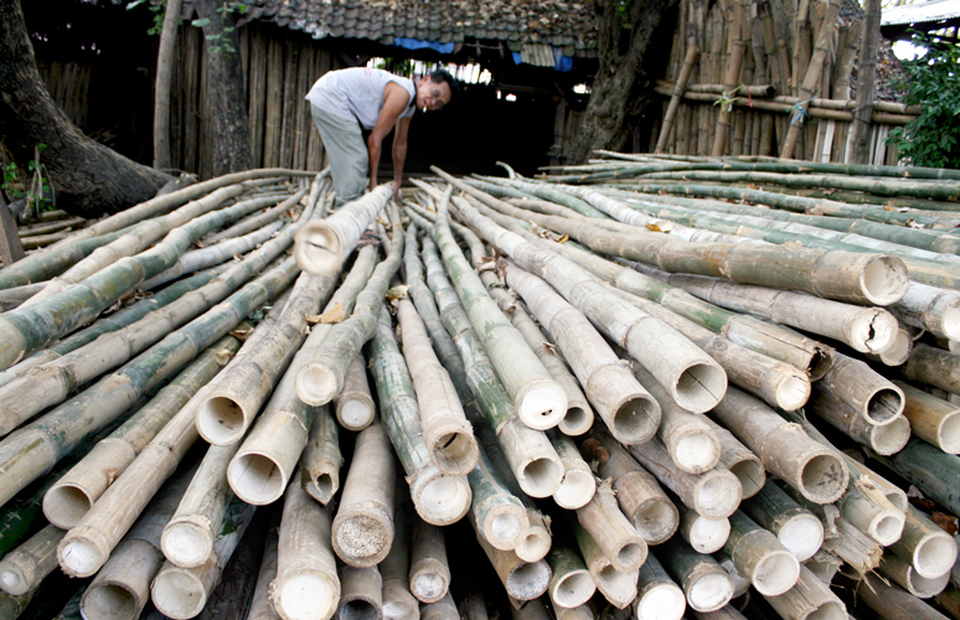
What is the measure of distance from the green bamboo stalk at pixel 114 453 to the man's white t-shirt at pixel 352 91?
Answer: 9.39ft

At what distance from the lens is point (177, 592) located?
4.59 feet

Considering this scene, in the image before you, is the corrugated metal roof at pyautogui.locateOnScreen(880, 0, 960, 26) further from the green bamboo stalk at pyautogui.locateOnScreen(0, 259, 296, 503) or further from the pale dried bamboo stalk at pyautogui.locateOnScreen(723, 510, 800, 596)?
the green bamboo stalk at pyautogui.locateOnScreen(0, 259, 296, 503)

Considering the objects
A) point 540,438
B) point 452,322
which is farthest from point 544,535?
point 452,322

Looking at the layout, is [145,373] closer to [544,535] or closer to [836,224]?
[544,535]

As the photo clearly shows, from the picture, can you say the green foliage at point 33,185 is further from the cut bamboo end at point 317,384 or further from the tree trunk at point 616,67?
the tree trunk at point 616,67

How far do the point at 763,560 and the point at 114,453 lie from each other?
1.77 meters

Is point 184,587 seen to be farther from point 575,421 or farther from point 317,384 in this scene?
point 575,421

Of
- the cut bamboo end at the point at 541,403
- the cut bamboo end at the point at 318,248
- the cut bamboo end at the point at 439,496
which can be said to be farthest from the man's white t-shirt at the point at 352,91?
the cut bamboo end at the point at 439,496

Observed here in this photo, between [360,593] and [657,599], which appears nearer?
[360,593]

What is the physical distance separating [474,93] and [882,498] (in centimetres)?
962

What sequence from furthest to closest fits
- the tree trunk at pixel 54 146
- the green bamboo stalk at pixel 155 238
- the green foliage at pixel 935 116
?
the green foliage at pixel 935 116, the tree trunk at pixel 54 146, the green bamboo stalk at pixel 155 238

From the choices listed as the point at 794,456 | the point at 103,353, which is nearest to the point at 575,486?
the point at 794,456

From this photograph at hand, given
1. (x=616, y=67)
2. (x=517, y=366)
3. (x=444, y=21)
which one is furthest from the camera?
(x=444, y=21)

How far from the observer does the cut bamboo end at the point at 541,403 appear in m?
1.47
